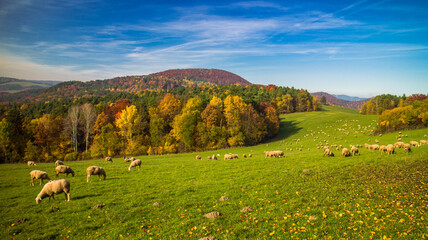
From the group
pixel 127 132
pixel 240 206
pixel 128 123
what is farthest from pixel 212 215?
pixel 127 132

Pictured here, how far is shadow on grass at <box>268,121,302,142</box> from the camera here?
250 feet

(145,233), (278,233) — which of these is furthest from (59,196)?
(278,233)

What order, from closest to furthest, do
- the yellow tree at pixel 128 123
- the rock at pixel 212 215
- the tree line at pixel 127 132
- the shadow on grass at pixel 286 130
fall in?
the rock at pixel 212 215 < the tree line at pixel 127 132 < the yellow tree at pixel 128 123 < the shadow on grass at pixel 286 130

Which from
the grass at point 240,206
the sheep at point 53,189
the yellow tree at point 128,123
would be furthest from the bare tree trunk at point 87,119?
the sheep at point 53,189

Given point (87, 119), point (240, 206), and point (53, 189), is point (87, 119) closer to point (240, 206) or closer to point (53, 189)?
point (53, 189)

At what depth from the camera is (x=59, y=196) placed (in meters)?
15.7

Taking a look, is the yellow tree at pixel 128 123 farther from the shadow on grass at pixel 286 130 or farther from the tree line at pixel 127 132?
the shadow on grass at pixel 286 130

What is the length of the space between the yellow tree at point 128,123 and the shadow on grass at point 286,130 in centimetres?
4691

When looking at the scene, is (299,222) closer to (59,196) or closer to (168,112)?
(59,196)

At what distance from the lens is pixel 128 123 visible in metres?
62.2

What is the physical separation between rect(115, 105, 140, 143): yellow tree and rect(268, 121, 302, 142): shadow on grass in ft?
154

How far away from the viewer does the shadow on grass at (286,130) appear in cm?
7613

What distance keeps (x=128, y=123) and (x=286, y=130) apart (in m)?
60.7

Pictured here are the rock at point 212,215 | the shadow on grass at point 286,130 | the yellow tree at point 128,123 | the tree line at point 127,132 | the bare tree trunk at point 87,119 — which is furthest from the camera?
the shadow on grass at point 286,130
